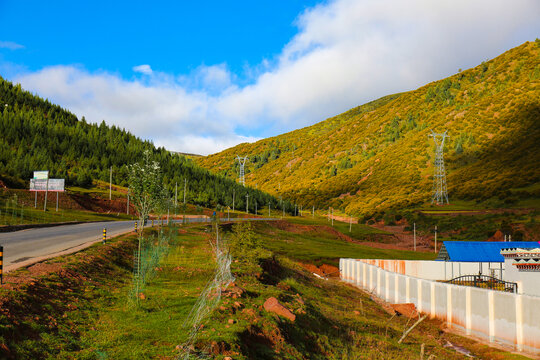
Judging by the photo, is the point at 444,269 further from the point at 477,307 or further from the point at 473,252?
the point at 477,307

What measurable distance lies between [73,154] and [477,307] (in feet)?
387

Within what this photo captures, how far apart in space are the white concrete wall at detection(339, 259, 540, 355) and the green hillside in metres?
65.7

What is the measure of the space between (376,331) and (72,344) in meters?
14.7

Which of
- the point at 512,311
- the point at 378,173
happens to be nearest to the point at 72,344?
the point at 512,311

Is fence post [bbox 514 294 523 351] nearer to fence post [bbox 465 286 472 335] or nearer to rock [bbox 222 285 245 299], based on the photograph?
fence post [bbox 465 286 472 335]

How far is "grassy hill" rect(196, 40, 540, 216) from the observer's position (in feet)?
314

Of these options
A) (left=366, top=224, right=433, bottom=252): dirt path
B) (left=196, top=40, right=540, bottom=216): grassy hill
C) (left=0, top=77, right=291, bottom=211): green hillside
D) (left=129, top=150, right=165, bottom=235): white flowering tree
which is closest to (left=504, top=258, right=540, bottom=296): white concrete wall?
(left=129, top=150, right=165, bottom=235): white flowering tree

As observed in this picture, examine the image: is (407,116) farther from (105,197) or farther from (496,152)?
(105,197)

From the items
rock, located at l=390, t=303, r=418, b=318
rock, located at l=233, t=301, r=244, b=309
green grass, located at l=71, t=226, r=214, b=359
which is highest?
rock, located at l=233, t=301, r=244, b=309

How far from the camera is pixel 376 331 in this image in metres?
20.3

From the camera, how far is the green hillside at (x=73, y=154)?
97.1 m

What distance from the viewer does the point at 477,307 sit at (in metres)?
24.5

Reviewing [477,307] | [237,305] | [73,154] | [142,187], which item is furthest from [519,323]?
[73,154]

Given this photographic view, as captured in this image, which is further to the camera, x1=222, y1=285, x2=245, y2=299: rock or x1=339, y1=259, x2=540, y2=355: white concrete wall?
x1=339, y1=259, x2=540, y2=355: white concrete wall
